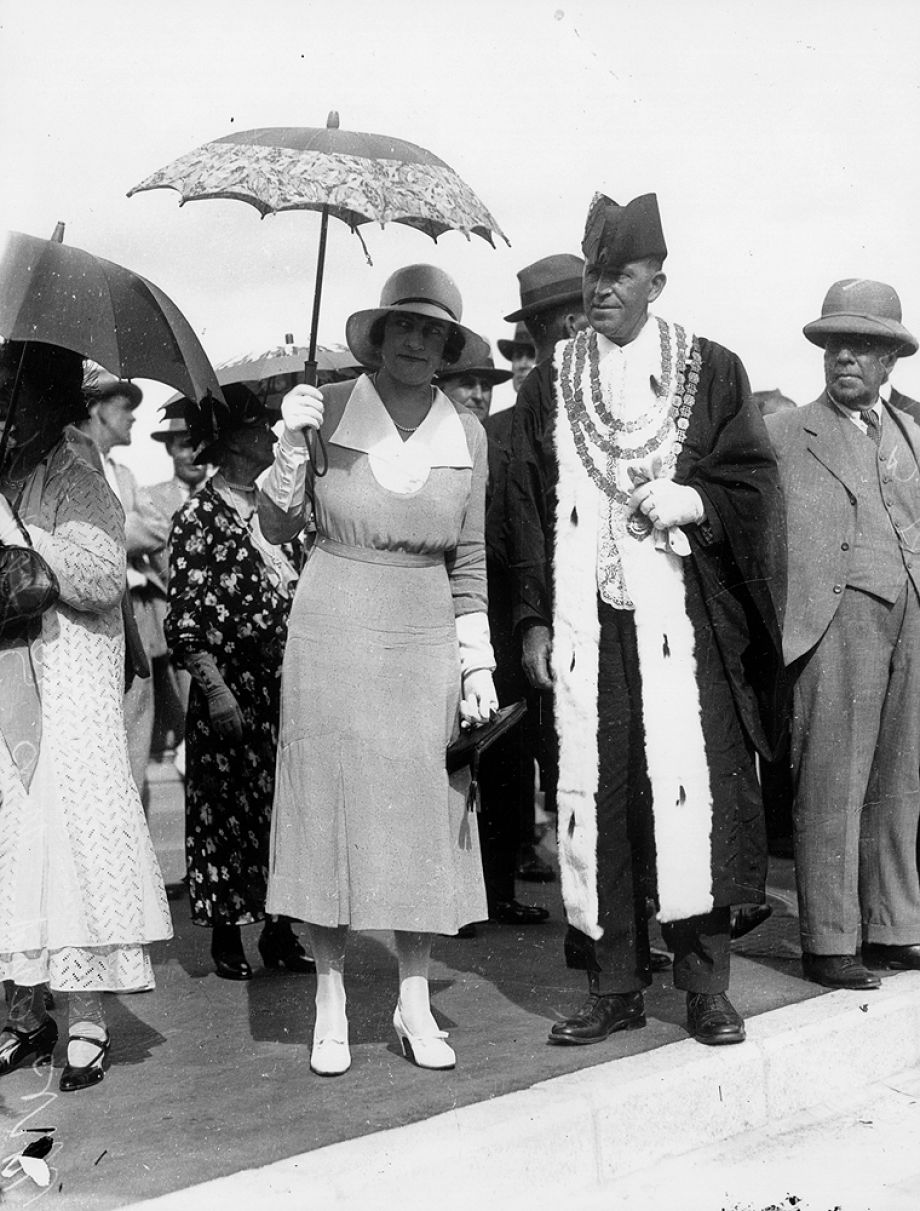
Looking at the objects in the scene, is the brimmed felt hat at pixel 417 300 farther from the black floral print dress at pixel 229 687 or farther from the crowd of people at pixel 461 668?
the black floral print dress at pixel 229 687

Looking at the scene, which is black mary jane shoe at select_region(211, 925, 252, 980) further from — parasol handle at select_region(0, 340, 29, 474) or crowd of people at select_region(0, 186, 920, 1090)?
parasol handle at select_region(0, 340, 29, 474)

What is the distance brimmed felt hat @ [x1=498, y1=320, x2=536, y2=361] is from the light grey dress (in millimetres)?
3162

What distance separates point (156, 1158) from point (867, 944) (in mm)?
2853

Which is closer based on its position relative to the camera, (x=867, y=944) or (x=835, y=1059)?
(x=835, y=1059)

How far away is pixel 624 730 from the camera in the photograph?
4664mm

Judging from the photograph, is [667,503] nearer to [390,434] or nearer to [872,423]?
[390,434]

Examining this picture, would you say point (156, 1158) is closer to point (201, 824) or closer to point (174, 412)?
point (201, 824)

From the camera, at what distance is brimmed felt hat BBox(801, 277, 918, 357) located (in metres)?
5.54

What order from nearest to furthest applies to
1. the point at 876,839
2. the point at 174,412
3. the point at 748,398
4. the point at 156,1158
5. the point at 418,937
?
the point at 156,1158
the point at 418,937
the point at 748,398
the point at 876,839
the point at 174,412

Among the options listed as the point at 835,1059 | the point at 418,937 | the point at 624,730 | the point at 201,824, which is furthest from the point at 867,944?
the point at 201,824

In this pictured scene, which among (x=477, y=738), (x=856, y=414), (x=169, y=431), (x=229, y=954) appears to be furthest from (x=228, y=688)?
(x=169, y=431)

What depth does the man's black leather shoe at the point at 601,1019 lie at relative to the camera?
459 centimetres

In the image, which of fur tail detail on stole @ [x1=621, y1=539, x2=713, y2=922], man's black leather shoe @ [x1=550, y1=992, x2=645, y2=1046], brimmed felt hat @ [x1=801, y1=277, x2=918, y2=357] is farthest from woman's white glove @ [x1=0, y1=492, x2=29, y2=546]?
brimmed felt hat @ [x1=801, y1=277, x2=918, y2=357]

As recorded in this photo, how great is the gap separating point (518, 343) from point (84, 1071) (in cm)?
462
